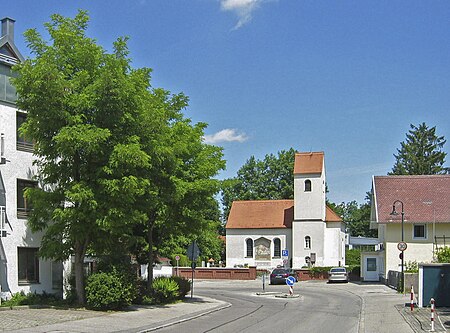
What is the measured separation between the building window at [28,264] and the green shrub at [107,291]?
346cm

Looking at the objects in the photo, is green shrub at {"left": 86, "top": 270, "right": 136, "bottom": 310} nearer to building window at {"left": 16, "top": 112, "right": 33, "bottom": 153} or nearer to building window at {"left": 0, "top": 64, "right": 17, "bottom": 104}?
building window at {"left": 16, "top": 112, "right": 33, "bottom": 153}

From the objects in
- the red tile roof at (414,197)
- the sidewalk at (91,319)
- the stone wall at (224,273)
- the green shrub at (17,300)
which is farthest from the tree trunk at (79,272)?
the stone wall at (224,273)

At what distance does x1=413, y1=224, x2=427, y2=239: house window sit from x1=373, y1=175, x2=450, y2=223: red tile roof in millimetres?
1016

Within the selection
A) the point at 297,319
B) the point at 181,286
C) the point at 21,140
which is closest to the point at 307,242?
the point at 181,286

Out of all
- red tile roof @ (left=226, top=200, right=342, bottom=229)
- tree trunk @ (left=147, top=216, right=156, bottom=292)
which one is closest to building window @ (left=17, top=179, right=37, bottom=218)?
tree trunk @ (left=147, top=216, right=156, bottom=292)

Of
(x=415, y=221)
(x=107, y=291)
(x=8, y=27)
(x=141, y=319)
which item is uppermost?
(x=8, y=27)

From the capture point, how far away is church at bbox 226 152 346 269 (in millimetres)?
68688

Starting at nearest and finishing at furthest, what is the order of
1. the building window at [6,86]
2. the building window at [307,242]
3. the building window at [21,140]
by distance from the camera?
the building window at [6,86], the building window at [21,140], the building window at [307,242]

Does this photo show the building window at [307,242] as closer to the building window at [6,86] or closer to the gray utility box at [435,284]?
the gray utility box at [435,284]

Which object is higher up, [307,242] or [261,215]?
[261,215]

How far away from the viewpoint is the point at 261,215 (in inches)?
2980

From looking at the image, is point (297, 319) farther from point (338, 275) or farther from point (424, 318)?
point (338, 275)

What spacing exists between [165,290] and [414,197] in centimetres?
2933

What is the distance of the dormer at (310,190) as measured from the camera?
68812 millimetres
